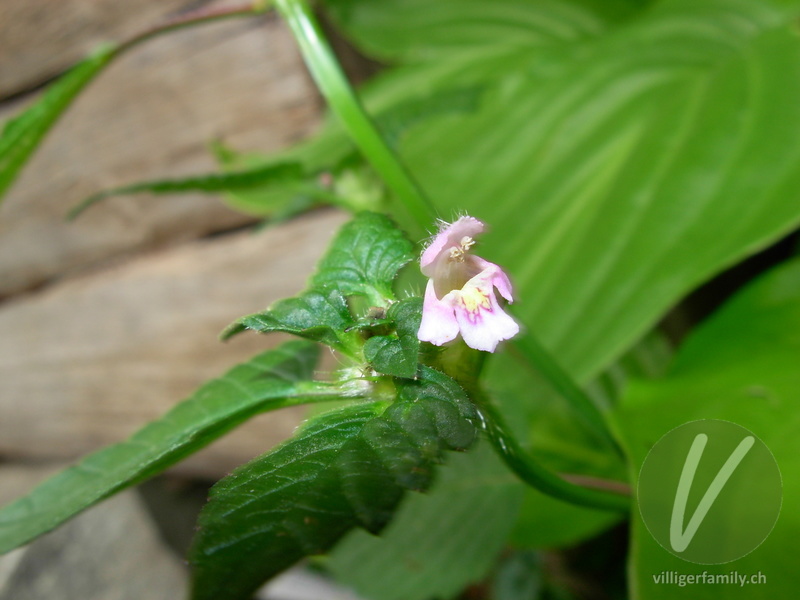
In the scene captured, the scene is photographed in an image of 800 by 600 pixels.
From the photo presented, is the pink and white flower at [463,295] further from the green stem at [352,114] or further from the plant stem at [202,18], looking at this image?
the plant stem at [202,18]

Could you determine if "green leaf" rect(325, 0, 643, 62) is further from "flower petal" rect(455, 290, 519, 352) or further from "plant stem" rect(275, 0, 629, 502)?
"flower petal" rect(455, 290, 519, 352)

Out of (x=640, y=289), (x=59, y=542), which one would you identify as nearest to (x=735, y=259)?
(x=640, y=289)

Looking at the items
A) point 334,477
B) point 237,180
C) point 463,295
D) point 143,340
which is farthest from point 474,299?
point 143,340
